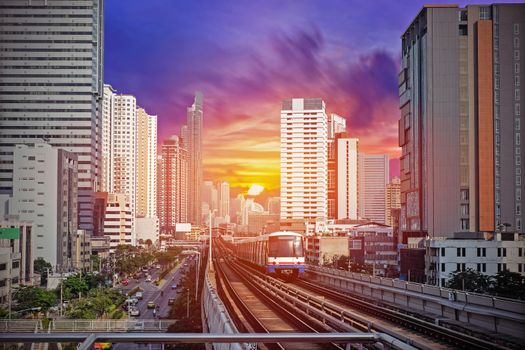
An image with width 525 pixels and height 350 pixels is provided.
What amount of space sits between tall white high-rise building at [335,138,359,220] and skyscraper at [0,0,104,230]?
43.5m

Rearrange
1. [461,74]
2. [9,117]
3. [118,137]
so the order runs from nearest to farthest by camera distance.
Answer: [461,74] → [9,117] → [118,137]

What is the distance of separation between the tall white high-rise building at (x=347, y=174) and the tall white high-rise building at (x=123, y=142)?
27.5m

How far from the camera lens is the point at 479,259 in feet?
85.6

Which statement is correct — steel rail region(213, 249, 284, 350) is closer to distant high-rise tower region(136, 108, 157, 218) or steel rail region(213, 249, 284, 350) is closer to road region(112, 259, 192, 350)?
road region(112, 259, 192, 350)

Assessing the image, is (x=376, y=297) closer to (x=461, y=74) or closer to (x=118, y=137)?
(x=461, y=74)

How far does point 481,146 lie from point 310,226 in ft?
101

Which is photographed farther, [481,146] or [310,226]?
[310,226]

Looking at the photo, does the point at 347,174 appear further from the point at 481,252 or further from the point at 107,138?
the point at 481,252

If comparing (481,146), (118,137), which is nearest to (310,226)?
(481,146)

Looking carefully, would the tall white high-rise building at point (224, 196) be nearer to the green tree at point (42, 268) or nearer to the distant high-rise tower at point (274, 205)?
the green tree at point (42, 268)

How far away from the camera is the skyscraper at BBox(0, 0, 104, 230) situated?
5047 cm

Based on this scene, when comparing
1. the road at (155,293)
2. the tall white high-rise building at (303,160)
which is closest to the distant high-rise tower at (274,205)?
the tall white high-rise building at (303,160)

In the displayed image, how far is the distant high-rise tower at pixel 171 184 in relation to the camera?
61741 millimetres

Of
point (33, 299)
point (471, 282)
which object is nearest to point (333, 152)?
point (471, 282)
